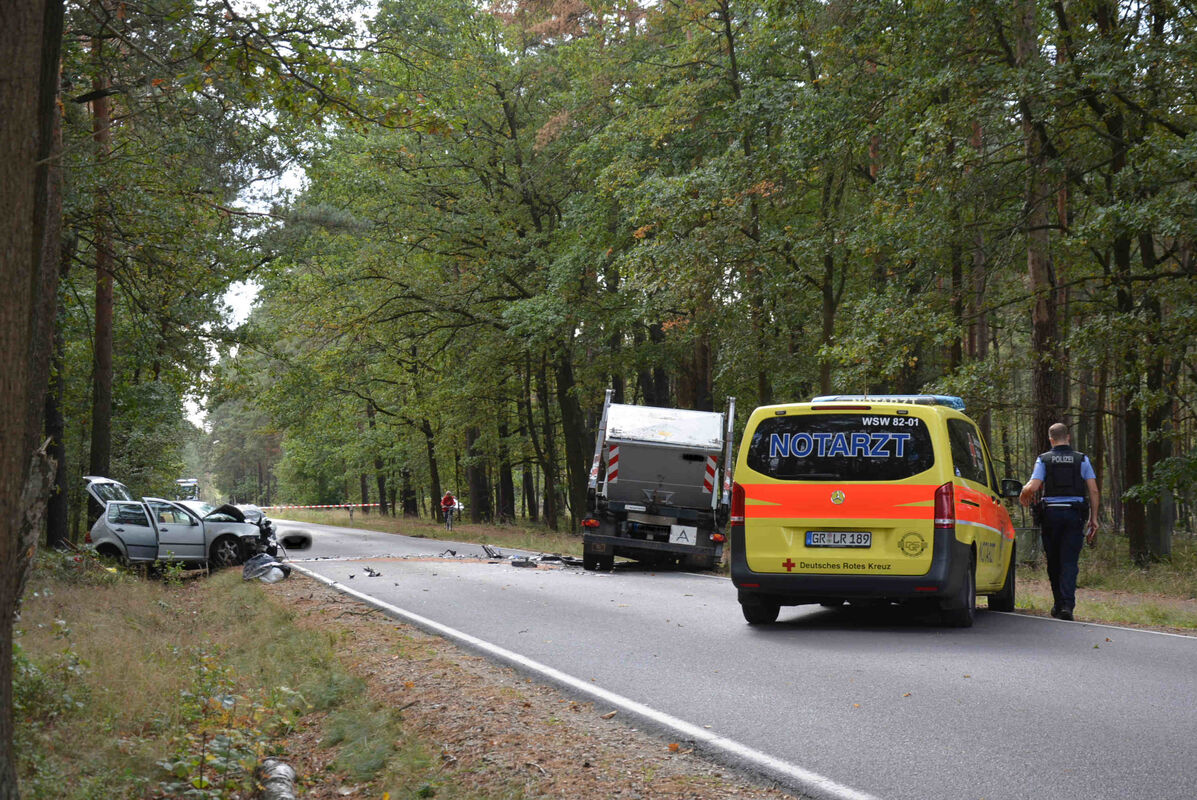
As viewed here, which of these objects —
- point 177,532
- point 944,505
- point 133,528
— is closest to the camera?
point 944,505

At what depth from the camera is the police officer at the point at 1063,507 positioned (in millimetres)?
10242

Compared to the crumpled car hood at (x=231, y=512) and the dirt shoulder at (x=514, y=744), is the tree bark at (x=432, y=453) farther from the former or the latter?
the dirt shoulder at (x=514, y=744)

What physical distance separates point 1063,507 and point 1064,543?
1.14ft

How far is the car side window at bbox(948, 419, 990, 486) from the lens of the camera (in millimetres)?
9711

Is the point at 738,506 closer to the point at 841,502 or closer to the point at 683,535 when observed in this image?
the point at 841,502

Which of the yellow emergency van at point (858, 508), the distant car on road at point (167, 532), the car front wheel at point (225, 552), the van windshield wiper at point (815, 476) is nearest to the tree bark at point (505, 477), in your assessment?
the distant car on road at point (167, 532)

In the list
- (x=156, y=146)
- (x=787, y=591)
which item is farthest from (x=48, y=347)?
(x=787, y=591)

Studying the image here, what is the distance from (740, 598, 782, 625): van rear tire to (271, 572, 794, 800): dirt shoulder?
9.05ft

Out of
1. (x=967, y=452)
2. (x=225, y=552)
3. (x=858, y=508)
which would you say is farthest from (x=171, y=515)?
(x=967, y=452)

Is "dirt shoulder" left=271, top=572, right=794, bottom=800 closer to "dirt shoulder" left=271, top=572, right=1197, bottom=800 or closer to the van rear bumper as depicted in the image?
"dirt shoulder" left=271, top=572, right=1197, bottom=800

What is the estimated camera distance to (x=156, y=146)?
15.7 meters

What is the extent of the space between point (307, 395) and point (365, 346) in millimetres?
2775

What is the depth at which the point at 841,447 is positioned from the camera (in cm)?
964

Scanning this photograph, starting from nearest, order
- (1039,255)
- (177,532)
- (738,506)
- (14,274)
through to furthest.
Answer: (14,274)
(738,506)
(1039,255)
(177,532)
